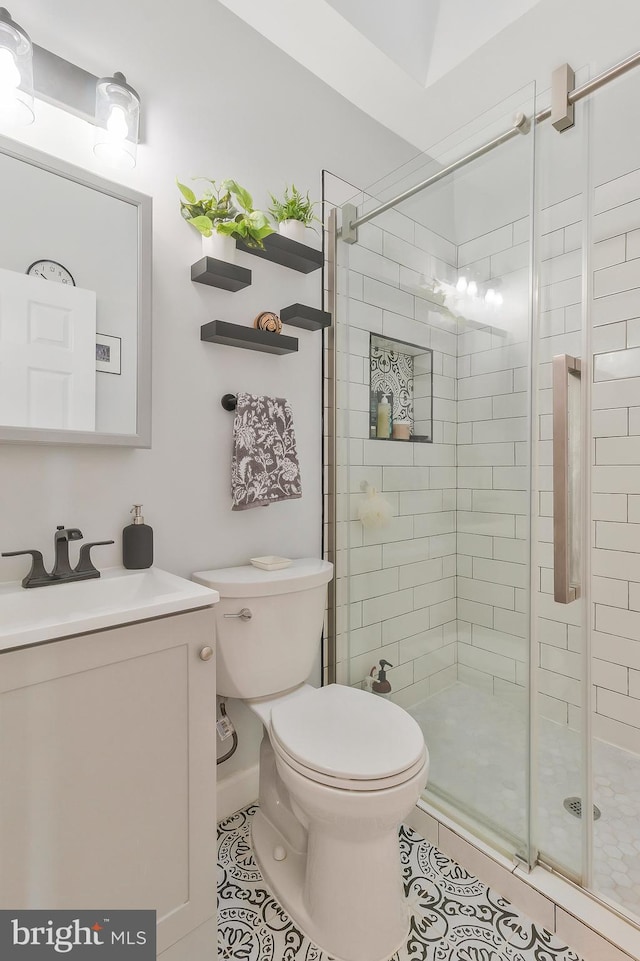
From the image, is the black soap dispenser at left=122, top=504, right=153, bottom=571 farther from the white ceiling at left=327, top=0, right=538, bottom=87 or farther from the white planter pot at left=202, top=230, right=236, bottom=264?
the white ceiling at left=327, top=0, right=538, bottom=87

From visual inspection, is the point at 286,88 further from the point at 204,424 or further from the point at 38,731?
the point at 38,731

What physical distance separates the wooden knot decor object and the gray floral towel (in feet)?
0.77

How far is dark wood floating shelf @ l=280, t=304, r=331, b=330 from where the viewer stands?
1685 millimetres

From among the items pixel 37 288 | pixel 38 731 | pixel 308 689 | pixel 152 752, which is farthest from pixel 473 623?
pixel 37 288

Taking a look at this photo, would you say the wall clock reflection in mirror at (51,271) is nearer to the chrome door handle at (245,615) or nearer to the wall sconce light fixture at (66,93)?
the wall sconce light fixture at (66,93)

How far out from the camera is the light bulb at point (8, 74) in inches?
44.4

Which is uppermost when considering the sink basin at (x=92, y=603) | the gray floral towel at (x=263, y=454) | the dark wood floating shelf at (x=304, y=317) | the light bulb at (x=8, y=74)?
the light bulb at (x=8, y=74)

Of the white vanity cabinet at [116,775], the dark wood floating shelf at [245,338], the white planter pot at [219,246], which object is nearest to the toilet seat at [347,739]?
the white vanity cabinet at [116,775]

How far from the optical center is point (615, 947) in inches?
42.3

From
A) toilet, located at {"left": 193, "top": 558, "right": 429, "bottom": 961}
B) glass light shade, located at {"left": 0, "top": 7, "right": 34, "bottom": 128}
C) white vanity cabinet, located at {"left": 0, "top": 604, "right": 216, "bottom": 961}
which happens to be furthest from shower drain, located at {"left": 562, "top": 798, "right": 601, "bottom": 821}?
glass light shade, located at {"left": 0, "top": 7, "right": 34, "bottom": 128}

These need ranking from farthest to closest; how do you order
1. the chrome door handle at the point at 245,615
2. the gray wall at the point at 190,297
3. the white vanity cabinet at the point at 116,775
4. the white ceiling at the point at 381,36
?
Result: the white ceiling at the point at 381,36, the chrome door handle at the point at 245,615, the gray wall at the point at 190,297, the white vanity cabinet at the point at 116,775

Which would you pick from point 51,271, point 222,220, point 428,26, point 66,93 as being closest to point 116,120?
point 66,93

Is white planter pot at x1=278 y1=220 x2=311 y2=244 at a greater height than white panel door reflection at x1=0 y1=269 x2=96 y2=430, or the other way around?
white planter pot at x1=278 y1=220 x2=311 y2=244

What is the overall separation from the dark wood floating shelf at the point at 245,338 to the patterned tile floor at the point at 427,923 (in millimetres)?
1546
